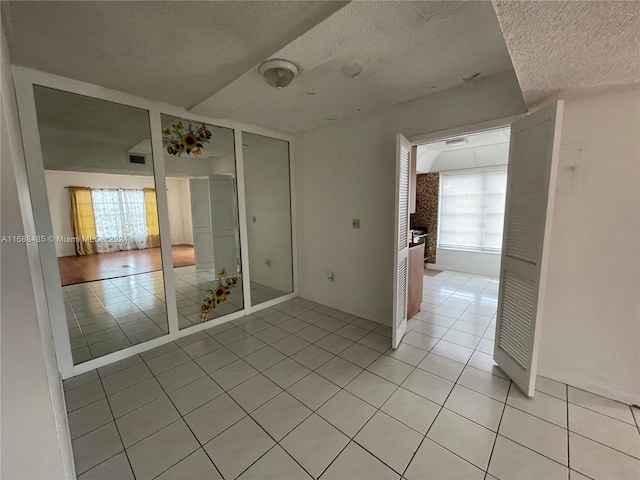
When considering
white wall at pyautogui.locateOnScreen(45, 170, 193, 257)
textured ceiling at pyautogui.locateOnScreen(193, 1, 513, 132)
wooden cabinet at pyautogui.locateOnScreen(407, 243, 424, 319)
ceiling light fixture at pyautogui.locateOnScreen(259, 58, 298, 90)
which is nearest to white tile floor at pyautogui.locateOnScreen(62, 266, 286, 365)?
white wall at pyautogui.locateOnScreen(45, 170, 193, 257)

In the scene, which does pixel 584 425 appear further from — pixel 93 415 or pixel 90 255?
pixel 90 255

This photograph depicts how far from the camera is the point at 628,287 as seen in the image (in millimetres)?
1815

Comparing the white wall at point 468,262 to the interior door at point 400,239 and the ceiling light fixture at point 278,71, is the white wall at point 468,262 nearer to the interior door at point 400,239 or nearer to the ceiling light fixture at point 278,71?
the interior door at point 400,239

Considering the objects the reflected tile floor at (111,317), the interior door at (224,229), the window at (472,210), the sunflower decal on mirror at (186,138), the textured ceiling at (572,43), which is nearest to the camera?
the textured ceiling at (572,43)

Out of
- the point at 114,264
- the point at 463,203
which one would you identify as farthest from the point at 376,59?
the point at 114,264

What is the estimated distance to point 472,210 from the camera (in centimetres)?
552

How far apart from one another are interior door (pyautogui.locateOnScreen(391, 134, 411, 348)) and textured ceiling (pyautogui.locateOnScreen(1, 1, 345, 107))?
136cm

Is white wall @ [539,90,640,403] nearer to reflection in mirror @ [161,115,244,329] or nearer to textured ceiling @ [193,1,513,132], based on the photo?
textured ceiling @ [193,1,513,132]

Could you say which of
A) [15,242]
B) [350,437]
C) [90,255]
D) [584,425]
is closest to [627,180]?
[584,425]

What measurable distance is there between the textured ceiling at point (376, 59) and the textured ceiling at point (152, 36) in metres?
0.10

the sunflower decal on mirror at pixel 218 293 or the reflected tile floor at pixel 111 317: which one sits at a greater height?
the sunflower decal on mirror at pixel 218 293

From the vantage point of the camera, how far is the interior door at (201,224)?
346 centimetres

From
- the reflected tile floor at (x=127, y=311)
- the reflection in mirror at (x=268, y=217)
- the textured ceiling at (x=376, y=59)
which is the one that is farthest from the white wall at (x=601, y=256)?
the reflected tile floor at (x=127, y=311)

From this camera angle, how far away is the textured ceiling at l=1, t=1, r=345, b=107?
1.37 metres
